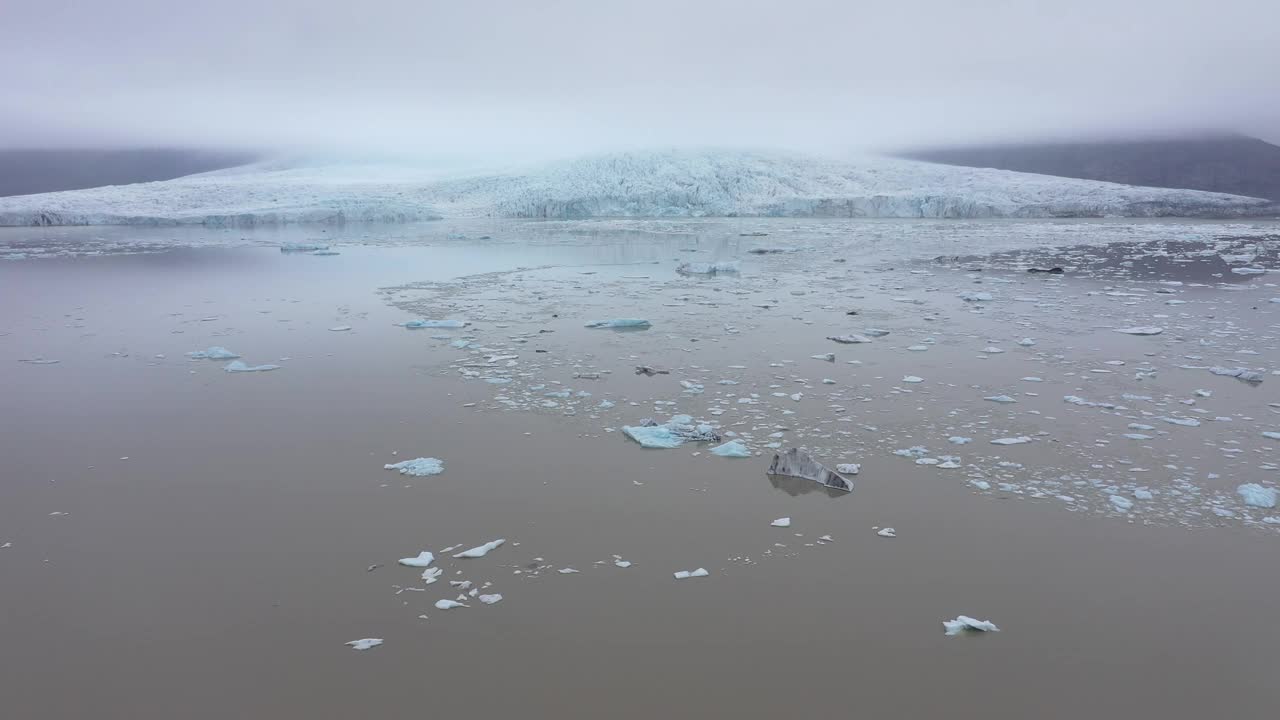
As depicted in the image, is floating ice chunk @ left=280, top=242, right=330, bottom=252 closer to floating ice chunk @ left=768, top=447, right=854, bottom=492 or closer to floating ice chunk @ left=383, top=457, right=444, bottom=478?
floating ice chunk @ left=383, top=457, right=444, bottom=478

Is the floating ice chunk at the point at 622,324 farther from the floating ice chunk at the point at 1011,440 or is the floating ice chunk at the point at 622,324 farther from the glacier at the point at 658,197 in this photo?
Result: the glacier at the point at 658,197

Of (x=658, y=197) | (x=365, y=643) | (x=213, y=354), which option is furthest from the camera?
(x=658, y=197)

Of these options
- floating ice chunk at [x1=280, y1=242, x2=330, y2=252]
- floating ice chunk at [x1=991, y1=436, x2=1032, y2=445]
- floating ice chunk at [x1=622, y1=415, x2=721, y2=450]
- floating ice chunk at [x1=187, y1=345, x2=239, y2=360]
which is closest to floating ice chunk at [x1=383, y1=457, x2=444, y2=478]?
floating ice chunk at [x1=622, y1=415, x2=721, y2=450]

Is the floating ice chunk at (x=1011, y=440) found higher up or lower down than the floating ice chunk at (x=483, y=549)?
higher up

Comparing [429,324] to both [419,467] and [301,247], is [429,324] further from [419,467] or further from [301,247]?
[301,247]

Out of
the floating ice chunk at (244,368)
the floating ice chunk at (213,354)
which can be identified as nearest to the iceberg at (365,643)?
the floating ice chunk at (244,368)

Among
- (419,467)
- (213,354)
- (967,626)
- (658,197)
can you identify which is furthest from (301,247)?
(658,197)
